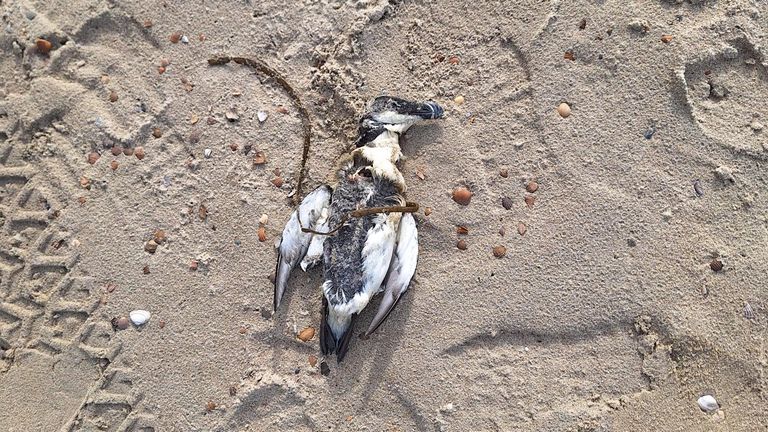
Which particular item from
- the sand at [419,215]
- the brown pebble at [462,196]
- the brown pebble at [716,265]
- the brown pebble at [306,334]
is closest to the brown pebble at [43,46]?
the sand at [419,215]

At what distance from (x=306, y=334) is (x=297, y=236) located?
0.51m

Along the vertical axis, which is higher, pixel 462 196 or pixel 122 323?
pixel 462 196

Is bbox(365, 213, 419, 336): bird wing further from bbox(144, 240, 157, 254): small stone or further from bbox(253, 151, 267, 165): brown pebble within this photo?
bbox(144, 240, 157, 254): small stone

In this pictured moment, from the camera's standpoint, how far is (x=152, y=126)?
9.68 ft

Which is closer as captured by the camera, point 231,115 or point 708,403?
point 708,403

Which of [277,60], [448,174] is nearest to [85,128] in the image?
[277,60]

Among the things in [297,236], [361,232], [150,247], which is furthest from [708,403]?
[150,247]

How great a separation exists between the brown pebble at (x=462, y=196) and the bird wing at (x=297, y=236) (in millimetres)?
634

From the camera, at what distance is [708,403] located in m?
2.60

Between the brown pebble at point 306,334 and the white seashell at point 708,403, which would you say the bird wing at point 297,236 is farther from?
the white seashell at point 708,403

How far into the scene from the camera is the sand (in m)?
2.66

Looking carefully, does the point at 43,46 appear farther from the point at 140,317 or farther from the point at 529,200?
the point at 529,200

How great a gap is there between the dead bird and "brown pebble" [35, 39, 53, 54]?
5.30 ft

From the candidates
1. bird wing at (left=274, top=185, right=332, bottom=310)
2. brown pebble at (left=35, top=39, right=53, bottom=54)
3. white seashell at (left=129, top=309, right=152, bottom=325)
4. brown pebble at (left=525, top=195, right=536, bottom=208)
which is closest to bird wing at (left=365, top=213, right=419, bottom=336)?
bird wing at (left=274, top=185, right=332, bottom=310)
